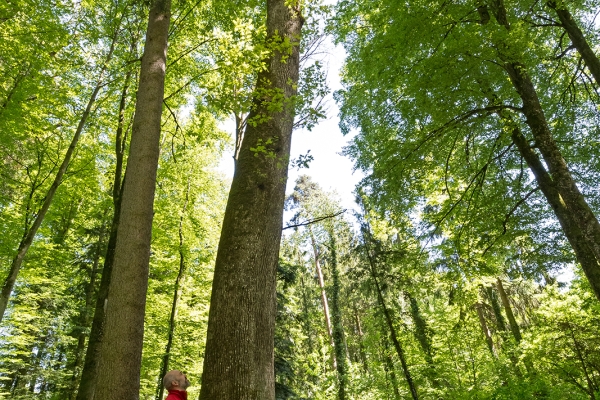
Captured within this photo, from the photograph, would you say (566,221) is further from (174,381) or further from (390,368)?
(390,368)

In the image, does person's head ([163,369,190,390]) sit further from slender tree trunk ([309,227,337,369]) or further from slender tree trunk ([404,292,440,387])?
slender tree trunk ([309,227,337,369])

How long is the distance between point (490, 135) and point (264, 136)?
27.3ft

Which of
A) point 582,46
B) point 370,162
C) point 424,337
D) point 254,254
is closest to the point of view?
point 254,254

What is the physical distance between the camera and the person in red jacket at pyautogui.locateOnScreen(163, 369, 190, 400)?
9.96 feet

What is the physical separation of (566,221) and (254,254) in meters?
6.34

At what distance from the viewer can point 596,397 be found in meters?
8.64

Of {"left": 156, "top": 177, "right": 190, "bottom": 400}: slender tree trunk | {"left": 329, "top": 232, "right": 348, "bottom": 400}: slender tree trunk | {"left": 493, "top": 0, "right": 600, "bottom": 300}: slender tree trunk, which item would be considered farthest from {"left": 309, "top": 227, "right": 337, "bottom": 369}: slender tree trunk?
{"left": 493, "top": 0, "right": 600, "bottom": 300}: slender tree trunk

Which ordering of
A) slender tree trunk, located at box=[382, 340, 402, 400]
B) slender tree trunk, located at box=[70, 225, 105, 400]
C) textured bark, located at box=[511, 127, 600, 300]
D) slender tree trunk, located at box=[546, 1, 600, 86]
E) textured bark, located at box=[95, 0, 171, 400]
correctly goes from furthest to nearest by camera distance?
slender tree trunk, located at box=[382, 340, 402, 400]
slender tree trunk, located at box=[70, 225, 105, 400]
slender tree trunk, located at box=[546, 1, 600, 86]
textured bark, located at box=[511, 127, 600, 300]
textured bark, located at box=[95, 0, 171, 400]

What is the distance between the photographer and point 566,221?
248 inches

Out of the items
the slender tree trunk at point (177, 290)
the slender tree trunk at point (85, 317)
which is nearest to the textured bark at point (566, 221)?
the slender tree trunk at point (177, 290)

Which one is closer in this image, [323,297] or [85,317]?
[85,317]

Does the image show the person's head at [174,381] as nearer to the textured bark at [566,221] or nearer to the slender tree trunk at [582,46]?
the textured bark at [566,221]

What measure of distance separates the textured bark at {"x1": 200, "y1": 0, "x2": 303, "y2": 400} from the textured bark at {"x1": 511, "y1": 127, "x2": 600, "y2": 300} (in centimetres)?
573

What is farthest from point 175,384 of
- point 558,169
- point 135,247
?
point 558,169
